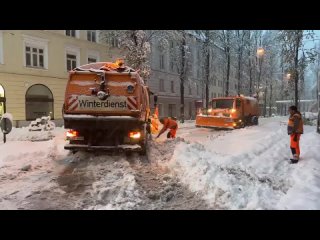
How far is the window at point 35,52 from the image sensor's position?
26.0 meters

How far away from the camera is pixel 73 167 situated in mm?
9539

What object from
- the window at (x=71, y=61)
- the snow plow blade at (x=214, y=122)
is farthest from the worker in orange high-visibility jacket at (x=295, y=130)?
the window at (x=71, y=61)

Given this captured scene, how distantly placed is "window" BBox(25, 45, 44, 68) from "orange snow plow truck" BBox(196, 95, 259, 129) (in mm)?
13290

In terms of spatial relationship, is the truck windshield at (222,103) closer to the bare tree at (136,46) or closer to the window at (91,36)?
the bare tree at (136,46)

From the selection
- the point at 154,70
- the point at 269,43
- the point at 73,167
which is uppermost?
the point at 269,43

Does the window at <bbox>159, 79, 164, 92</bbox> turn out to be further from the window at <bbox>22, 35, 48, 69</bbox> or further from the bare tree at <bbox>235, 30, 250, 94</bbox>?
the window at <bbox>22, 35, 48, 69</bbox>

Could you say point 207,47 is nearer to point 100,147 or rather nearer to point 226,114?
point 226,114

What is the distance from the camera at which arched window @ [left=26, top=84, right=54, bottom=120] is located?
86.4 feet

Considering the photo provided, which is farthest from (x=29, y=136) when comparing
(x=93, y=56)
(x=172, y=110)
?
(x=172, y=110)

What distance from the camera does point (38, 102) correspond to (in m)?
27.1

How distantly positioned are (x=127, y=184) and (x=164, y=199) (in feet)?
4.01

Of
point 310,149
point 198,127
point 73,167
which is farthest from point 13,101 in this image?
point 310,149

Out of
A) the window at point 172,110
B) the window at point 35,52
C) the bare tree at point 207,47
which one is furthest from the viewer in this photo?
the window at point 172,110
